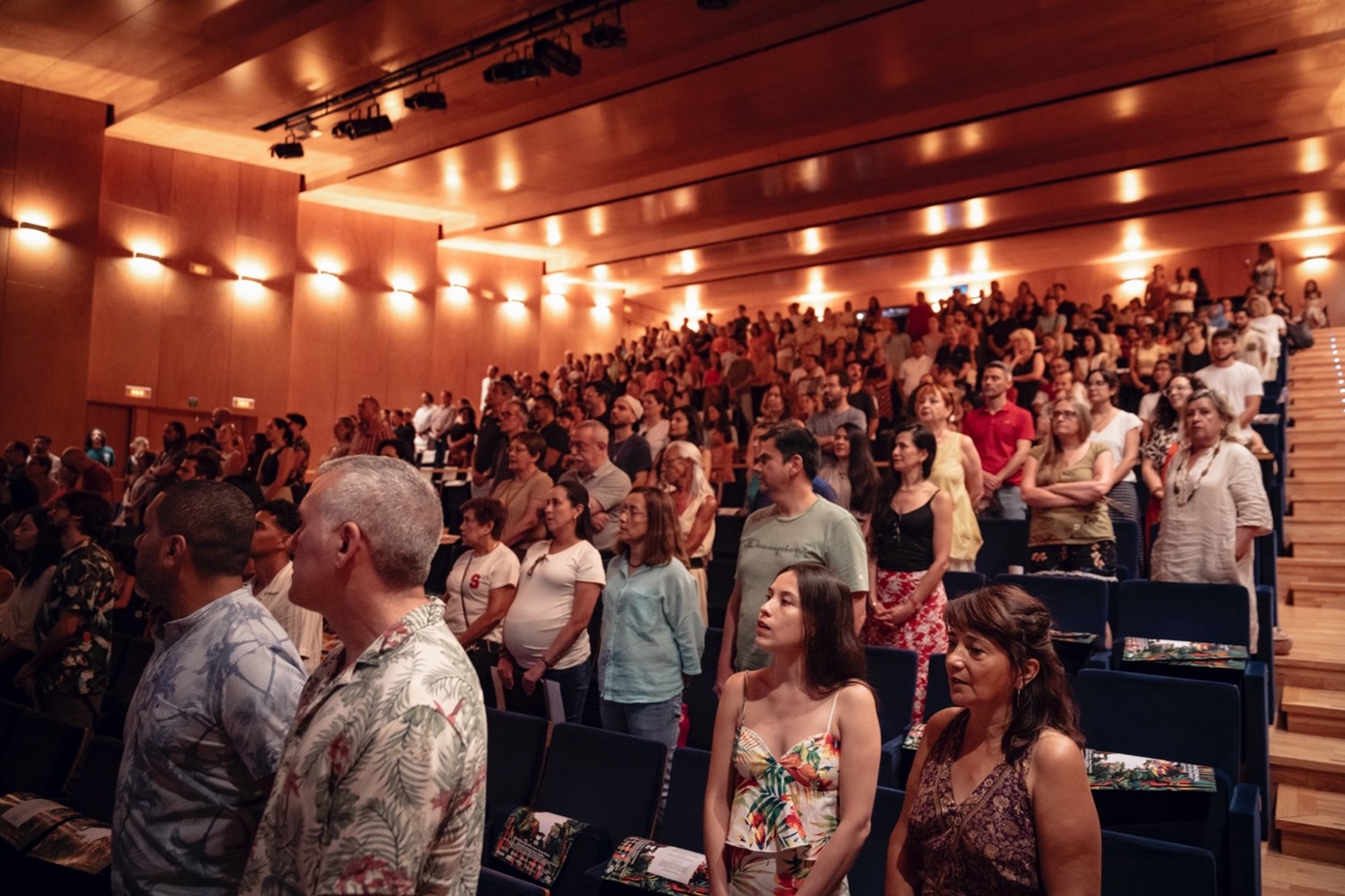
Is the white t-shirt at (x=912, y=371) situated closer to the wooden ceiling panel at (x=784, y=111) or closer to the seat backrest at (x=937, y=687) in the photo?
the wooden ceiling panel at (x=784, y=111)

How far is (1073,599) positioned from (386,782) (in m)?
3.29

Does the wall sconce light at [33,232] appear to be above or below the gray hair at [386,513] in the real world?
above

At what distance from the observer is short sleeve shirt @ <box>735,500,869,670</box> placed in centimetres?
289

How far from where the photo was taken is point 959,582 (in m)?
4.09

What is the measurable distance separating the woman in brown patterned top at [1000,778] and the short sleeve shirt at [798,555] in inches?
38.2

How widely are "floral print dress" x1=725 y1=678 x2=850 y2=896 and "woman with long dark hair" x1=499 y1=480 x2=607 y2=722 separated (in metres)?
1.64

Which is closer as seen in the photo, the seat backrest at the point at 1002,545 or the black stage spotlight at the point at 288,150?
the seat backrest at the point at 1002,545

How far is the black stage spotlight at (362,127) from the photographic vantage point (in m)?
9.37

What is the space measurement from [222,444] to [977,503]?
236 inches

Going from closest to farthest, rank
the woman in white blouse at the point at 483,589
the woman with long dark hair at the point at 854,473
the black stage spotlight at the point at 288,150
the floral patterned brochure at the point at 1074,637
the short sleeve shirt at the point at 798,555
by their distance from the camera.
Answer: the short sleeve shirt at the point at 798,555, the floral patterned brochure at the point at 1074,637, the woman in white blouse at the point at 483,589, the woman with long dark hair at the point at 854,473, the black stage spotlight at the point at 288,150

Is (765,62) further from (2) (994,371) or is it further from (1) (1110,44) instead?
(2) (994,371)

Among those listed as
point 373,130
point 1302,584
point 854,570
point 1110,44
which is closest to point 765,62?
point 1110,44

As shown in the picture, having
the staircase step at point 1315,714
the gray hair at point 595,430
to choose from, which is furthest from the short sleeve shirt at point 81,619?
the staircase step at point 1315,714

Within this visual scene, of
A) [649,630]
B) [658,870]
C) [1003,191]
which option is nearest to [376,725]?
[658,870]
